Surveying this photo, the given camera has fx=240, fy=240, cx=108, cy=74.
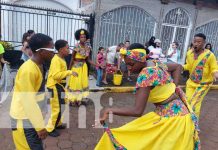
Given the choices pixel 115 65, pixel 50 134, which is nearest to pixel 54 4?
pixel 115 65

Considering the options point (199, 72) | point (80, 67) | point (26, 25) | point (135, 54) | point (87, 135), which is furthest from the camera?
point (26, 25)

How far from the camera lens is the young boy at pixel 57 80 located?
4.12 metres

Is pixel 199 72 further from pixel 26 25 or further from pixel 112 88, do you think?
pixel 26 25

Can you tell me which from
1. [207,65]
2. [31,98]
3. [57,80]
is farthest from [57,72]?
[207,65]

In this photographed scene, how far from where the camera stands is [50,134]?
4.41 metres

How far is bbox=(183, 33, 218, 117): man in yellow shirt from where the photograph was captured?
4.49 metres

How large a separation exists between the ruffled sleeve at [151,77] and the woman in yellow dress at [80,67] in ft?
11.1

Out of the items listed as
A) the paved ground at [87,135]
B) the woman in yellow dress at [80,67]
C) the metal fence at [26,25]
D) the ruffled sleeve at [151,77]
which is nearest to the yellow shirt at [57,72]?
the paved ground at [87,135]

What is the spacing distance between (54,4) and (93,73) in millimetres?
4100

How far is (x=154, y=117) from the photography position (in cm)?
250

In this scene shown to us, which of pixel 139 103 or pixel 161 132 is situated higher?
pixel 139 103

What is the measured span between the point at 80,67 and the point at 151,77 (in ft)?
11.6

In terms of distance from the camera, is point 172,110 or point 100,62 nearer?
point 172,110

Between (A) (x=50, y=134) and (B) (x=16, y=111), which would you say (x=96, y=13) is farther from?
(B) (x=16, y=111)
